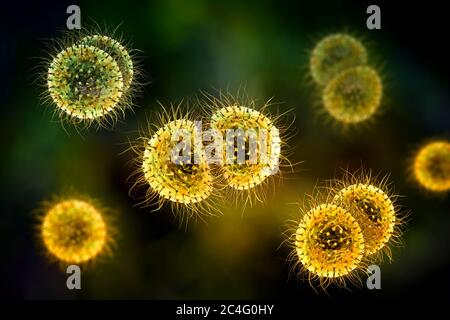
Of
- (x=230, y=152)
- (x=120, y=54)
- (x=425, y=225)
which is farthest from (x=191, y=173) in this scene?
(x=425, y=225)

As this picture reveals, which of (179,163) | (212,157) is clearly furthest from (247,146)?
(179,163)

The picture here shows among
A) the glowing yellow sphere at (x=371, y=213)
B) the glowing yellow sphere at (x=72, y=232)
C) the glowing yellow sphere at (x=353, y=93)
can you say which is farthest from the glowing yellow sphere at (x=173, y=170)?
the glowing yellow sphere at (x=353, y=93)

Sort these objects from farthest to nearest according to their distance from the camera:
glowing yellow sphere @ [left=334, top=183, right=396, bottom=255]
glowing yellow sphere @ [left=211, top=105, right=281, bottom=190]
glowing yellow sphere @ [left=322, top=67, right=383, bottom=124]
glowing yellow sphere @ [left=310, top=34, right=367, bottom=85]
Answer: glowing yellow sphere @ [left=310, top=34, right=367, bottom=85] < glowing yellow sphere @ [left=322, top=67, right=383, bottom=124] < glowing yellow sphere @ [left=334, top=183, right=396, bottom=255] < glowing yellow sphere @ [left=211, top=105, right=281, bottom=190]

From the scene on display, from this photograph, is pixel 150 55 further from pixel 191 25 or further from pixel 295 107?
pixel 295 107

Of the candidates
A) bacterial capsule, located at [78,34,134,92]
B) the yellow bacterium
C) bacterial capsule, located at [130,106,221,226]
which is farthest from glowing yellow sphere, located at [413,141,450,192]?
bacterial capsule, located at [78,34,134,92]

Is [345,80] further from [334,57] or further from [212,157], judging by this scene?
[212,157]

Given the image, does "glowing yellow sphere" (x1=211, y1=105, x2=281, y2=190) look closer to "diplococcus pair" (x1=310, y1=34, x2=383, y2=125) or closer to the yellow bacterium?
the yellow bacterium
